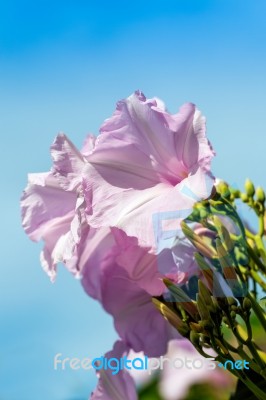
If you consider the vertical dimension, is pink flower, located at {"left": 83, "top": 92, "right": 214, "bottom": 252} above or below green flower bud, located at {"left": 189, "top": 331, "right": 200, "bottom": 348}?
above

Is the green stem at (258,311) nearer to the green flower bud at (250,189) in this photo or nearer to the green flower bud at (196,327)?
the green flower bud at (196,327)

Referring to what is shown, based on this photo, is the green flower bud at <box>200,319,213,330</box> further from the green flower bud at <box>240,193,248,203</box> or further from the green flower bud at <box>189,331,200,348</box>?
the green flower bud at <box>240,193,248,203</box>

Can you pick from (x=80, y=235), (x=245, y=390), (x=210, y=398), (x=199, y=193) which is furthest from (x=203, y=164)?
(x=210, y=398)

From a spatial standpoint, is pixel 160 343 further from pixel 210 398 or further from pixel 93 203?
pixel 210 398

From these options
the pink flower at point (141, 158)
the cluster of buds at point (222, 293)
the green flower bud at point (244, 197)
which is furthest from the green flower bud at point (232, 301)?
the green flower bud at point (244, 197)

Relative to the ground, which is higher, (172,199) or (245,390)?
(172,199)

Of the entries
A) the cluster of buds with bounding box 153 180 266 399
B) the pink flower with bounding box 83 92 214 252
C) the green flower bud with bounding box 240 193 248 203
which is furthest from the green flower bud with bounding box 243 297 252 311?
the green flower bud with bounding box 240 193 248 203
